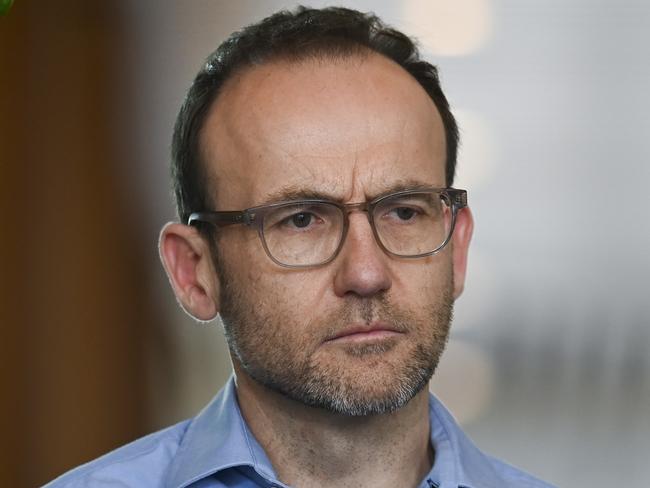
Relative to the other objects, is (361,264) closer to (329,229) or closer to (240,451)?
(329,229)

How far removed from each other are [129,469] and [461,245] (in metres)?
0.80

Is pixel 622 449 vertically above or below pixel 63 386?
below

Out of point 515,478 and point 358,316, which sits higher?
point 358,316

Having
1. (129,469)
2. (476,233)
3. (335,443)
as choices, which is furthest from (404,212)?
(476,233)

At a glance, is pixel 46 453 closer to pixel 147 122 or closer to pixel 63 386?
pixel 63 386

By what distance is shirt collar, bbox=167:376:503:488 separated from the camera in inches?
76.8

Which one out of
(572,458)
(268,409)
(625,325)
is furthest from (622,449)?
(268,409)

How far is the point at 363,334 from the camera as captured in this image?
1.81 m

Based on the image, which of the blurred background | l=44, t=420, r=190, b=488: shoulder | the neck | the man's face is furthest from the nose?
the blurred background

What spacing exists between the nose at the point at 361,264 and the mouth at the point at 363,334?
0.19 feet

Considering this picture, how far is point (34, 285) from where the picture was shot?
3.55 metres

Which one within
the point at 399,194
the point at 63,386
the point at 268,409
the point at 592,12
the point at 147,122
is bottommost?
the point at 63,386

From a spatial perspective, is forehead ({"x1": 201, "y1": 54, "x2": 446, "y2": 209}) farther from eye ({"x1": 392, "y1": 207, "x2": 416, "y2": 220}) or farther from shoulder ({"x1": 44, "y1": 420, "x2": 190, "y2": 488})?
shoulder ({"x1": 44, "y1": 420, "x2": 190, "y2": 488})

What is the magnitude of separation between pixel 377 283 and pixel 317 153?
27 cm
